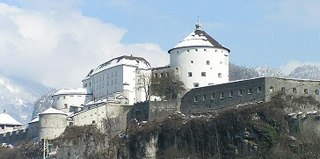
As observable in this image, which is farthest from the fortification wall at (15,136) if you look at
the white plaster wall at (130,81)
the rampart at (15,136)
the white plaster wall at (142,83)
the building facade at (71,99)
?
the white plaster wall at (142,83)

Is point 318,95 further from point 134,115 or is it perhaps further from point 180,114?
point 134,115

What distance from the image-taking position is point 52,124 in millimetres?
93125

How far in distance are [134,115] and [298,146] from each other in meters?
22.9

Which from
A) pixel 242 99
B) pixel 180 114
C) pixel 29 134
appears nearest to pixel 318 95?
pixel 242 99

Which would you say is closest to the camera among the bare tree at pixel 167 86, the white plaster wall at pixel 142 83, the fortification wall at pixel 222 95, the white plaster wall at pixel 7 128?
the fortification wall at pixel 222 95

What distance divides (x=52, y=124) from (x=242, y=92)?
2339 centimetres

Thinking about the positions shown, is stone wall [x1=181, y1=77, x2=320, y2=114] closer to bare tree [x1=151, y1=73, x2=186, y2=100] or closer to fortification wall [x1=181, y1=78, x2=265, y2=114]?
fortification wall [x1=181, y1=78, x2=265, y2=114]

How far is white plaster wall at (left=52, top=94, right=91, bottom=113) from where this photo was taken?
105 meters

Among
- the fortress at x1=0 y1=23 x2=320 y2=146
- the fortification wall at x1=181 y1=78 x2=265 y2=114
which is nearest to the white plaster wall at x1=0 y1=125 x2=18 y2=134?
the fortress at x1=0 y1=23 x2=320 y2=146

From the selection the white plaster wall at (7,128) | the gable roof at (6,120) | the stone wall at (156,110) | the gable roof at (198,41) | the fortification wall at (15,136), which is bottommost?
the fortification wall at (15,136)

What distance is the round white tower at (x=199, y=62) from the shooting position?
90.4 m

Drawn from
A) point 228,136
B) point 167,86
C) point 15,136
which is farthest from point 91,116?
point 228,136

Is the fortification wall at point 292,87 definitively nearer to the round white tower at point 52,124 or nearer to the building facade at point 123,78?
the building facade at point 123,78

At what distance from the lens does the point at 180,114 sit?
84.4 metres
